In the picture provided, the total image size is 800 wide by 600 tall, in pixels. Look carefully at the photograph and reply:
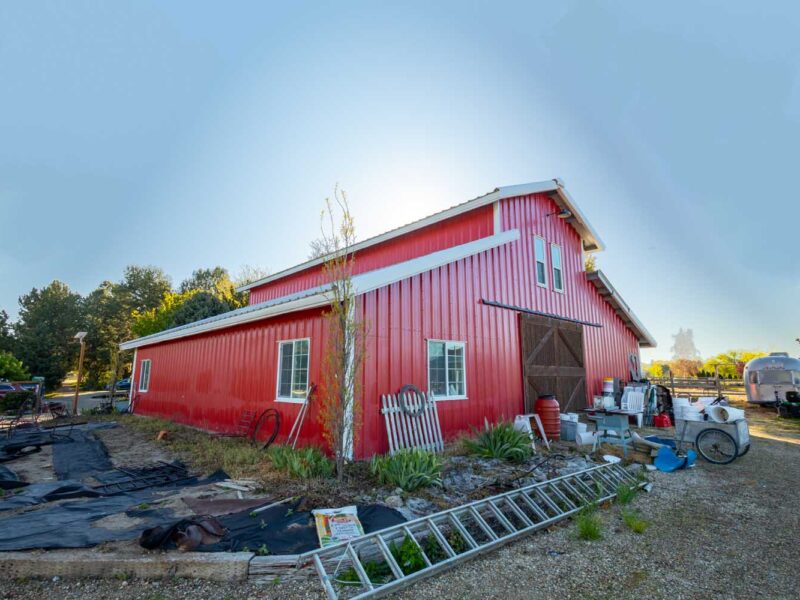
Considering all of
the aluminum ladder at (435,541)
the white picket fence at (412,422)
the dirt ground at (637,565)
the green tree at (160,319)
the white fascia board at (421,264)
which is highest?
the green tree at (160,319)

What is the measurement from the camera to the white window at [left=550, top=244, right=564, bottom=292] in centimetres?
1194

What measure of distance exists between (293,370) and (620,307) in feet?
41.3

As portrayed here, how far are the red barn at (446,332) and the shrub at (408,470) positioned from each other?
3.03 ft

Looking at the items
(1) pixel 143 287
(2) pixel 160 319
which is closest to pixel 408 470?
(2) pixel 160 319

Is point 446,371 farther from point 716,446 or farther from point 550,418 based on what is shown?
point 716,446

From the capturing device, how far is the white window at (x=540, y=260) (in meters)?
11.3

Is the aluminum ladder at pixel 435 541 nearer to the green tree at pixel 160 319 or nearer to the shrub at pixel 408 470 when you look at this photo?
the shrub at pixel 408 470

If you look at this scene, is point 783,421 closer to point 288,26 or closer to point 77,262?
point 288,26

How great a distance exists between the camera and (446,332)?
26.2 feet

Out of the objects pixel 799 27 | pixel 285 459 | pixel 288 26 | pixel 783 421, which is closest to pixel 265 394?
pixel 285 459

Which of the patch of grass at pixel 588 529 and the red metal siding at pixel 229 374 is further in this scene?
the red metal siding at pixel 229 374

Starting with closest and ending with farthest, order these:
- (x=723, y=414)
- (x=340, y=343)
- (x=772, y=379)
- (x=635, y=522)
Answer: (x=635, y=522), (x=340, y=343), (x=723, y=414), (x=772, y=379)

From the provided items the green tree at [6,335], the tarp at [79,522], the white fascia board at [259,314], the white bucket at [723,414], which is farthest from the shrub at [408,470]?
the green tree at [6,335]

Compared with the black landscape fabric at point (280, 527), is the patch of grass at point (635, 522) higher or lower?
lower
